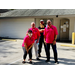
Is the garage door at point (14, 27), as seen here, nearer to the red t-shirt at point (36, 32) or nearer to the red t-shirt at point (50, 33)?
the red t-shirt at point (36, 32)

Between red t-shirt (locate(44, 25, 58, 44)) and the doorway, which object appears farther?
the doorway

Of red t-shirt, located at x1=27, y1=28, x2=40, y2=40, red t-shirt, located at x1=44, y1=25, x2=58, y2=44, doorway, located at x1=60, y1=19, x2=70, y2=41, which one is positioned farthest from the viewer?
doorway, located at x1=60, y1=19, x2=70, y2=41

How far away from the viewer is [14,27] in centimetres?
1731

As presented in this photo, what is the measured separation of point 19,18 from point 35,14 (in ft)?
7.23

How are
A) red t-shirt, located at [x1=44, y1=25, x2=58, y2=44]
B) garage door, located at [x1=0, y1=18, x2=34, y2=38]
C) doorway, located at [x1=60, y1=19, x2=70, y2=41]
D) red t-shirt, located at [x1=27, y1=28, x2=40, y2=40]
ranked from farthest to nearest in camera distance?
garage door, located at [x1=0, y1=18, x2=34, y2=38]
doorway, located at [x1=60, y1=19, x2=70, y2=41]
red t-shirt, located at [x1=27, y1=28, x2=40, y2=40]
red t-shirt, located at [x1=44, y1=25, x2=58, y2=44]

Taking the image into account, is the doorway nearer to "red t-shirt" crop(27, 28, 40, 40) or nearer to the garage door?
the garage door

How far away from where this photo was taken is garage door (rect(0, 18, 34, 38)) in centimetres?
1664

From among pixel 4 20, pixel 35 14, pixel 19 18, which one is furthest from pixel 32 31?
pixel 4 20

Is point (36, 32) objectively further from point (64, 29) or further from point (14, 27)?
point (14, 27)

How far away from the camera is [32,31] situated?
6434 millimetres

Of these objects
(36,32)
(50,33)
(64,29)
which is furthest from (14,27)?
(50,33)

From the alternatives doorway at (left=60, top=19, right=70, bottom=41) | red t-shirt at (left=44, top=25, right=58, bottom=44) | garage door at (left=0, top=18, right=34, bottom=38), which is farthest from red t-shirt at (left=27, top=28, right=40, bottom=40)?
garage door at (left=0, top=18, right=34, bottom=38)

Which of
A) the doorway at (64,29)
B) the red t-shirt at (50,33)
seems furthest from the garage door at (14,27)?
the red t-shirt at (50,33)

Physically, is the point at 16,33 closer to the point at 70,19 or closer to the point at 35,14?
the point at 35,14
